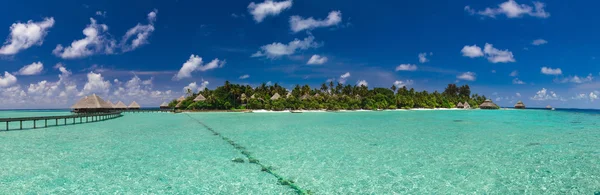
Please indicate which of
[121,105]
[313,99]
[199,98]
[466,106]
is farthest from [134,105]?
[466,106]

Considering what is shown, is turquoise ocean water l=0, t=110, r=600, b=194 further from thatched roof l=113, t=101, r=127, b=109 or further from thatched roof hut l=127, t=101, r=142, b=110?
thatched roof hut l=127, t=101, r=142, b=110

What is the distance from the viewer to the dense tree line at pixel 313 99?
74.4m

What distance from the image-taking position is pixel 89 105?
175ft

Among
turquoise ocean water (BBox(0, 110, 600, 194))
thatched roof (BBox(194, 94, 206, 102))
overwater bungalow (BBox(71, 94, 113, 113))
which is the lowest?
turquoise ocean water (BBox(0, 110, 600, 194))

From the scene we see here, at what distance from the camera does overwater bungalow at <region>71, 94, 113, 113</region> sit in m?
53.1

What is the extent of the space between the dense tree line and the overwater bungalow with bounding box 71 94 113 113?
21.9 m

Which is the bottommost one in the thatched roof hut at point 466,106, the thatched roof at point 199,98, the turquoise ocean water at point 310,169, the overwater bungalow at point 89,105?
the turquoise ocean water at point 310,169

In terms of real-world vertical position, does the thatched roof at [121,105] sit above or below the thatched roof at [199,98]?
below

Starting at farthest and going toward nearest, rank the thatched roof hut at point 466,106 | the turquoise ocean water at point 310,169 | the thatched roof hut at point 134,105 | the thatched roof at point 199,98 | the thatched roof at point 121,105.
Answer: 1. the thatched roof hut at point 466,106
2. the thatched roof hut at point 134,105
3. the thatched roof at point 199,98
4. the thatched roof at point 121,105
5. the turquoise ocean water at point 310,169

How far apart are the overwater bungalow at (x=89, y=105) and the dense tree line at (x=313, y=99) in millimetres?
21861

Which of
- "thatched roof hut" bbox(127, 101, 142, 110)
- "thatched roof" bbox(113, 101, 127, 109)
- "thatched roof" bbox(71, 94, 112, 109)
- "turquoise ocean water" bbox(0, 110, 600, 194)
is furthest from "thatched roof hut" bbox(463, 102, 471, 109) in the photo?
"turquoise ocean water" bbox(0, 110, 600, 194)

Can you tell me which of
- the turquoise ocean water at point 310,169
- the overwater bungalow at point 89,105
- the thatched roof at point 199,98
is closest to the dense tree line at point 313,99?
the thatched roof at point 199,98

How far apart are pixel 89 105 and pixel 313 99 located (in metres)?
43.3

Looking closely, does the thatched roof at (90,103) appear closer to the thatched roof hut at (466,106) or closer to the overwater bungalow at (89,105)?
the overwater bungalow at (89,105)
